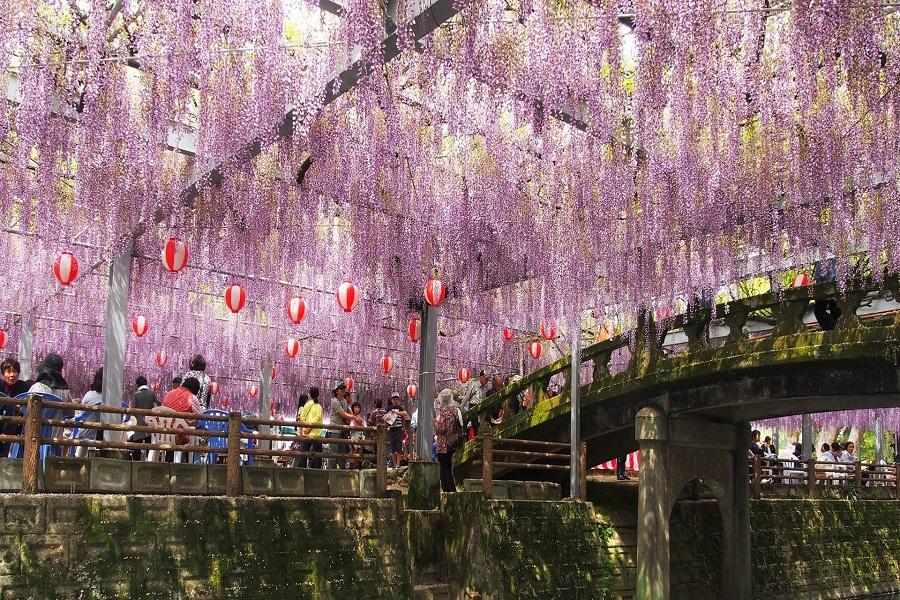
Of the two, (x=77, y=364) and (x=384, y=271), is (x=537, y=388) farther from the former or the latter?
(x=77, y=364)

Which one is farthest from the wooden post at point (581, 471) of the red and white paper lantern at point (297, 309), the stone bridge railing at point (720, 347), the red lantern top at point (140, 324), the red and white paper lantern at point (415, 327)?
the red lantern top at point (140, 324)

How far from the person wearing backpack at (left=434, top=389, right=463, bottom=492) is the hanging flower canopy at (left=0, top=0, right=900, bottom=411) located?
1595 mm

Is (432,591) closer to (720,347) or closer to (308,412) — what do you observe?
(308,412)

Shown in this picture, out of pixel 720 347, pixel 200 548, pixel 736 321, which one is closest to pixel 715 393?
pixel 720 347

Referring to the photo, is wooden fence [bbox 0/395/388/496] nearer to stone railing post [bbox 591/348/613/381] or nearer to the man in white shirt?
stone railing post [bbox 591/348/613/381]

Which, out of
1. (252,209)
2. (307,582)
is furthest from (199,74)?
(307,582)

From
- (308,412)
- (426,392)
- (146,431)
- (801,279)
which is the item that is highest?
(801,279)

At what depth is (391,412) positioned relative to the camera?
13.7 meters

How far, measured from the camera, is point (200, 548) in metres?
7.92

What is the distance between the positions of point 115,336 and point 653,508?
6.84 m

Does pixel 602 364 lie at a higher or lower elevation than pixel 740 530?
higher

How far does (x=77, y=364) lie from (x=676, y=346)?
43.5ft

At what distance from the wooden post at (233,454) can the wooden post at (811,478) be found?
433 inches

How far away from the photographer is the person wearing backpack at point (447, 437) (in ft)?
40.9
